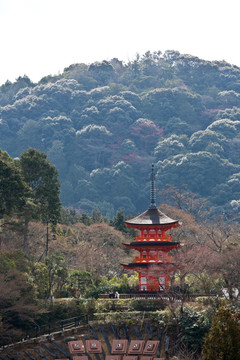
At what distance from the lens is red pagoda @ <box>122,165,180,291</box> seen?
50.3 m

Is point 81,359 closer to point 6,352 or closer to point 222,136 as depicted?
point 6,352

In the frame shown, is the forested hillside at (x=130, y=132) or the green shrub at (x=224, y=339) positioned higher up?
the forested hillside at (x=130, y=132)

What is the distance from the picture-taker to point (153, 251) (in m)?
51.7

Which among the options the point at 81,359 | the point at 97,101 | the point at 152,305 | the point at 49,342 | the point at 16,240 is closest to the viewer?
the point at 81,359

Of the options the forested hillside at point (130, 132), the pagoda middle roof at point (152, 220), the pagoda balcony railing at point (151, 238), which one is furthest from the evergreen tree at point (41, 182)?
the forested hillside at point (130, 132)

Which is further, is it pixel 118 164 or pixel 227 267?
pixel 118 164

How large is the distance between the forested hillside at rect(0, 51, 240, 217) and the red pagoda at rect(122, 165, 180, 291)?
77.7m

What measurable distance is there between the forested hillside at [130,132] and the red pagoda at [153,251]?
77658 mm

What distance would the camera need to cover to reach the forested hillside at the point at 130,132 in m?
143

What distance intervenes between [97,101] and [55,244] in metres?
116

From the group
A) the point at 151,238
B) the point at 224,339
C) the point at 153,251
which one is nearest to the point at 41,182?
the point at 151,238

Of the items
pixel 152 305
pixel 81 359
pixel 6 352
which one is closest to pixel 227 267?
pixel 152 305

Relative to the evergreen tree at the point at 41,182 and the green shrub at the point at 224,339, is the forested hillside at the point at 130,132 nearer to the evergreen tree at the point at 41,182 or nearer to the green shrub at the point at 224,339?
the evergreen tree at the point at 41,182

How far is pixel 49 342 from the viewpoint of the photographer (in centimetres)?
4456
